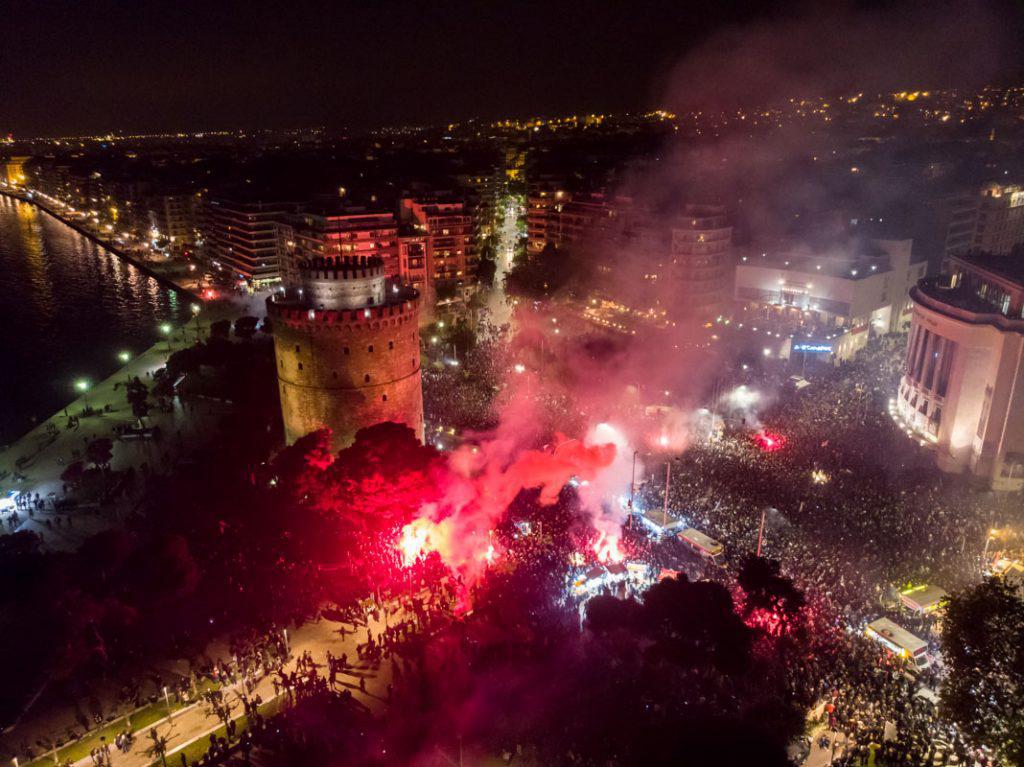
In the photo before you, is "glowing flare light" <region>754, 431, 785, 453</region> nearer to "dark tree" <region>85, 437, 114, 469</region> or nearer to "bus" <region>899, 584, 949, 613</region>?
"bus" <region>899, 584, 949, 613</region>

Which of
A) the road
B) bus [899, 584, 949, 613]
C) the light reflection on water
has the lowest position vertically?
the light reflection on water

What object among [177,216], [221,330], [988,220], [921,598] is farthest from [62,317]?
[988,220]

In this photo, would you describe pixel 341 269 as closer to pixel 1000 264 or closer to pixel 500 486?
pixel 500 486

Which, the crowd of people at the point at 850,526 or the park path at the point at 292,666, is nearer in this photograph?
the park path at the point at 292,666

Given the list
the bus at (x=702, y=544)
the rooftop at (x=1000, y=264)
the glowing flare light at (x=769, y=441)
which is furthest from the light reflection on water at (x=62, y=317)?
the rooftop at (x=1000, y=264)

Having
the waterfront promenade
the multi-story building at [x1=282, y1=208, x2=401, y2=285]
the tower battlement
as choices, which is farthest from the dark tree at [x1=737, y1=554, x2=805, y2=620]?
the multi-story building at [x1=282, y1=208, x2=401, y2=285]

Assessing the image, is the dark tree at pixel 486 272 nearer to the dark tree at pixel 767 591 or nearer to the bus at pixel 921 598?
the bus at pixel 921 598
